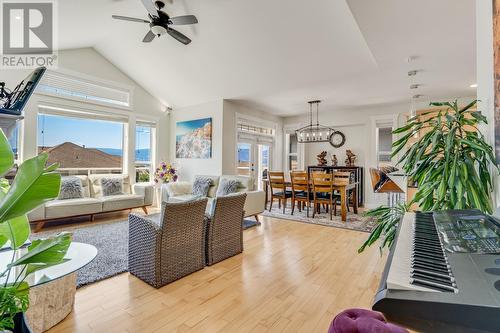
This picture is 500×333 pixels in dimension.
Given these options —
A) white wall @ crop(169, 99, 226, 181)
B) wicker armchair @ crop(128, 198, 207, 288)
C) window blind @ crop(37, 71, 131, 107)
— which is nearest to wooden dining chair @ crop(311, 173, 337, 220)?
white wall @ crop(169, 99, 226, 181)

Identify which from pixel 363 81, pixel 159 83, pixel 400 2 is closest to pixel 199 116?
pixel 159 83

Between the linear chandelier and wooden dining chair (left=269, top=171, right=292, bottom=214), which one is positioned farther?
the linear chandelier

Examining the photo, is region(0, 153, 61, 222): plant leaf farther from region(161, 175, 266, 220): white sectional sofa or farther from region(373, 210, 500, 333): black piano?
region(161, 175, 266, 220): white sectional sofa

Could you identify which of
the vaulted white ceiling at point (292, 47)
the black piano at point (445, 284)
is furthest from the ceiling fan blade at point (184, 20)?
the black piano at point (445, 284)

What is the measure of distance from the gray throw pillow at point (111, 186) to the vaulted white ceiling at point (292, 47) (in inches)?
96.9

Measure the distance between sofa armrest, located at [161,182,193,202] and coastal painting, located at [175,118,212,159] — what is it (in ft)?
3.01

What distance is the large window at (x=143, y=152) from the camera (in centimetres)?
596

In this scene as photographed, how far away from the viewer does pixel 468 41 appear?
9.53 ft

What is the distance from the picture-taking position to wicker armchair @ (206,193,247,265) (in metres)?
2.73

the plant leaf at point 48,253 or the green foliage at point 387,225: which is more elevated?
the plant leaf at point 48,253

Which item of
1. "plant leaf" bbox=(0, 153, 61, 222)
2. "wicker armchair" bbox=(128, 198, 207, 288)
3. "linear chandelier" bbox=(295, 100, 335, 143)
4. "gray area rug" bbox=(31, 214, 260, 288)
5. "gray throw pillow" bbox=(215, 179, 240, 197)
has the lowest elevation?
"gray area rug" bbox=(31, 214, 260, 288)

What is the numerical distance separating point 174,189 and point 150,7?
336 cm

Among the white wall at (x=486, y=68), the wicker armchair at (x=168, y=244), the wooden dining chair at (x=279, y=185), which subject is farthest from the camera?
the wooden dining chair at (x=279, y=185)

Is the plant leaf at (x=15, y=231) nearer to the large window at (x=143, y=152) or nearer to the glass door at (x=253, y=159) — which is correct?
the glass door at (x=253, y=159)
